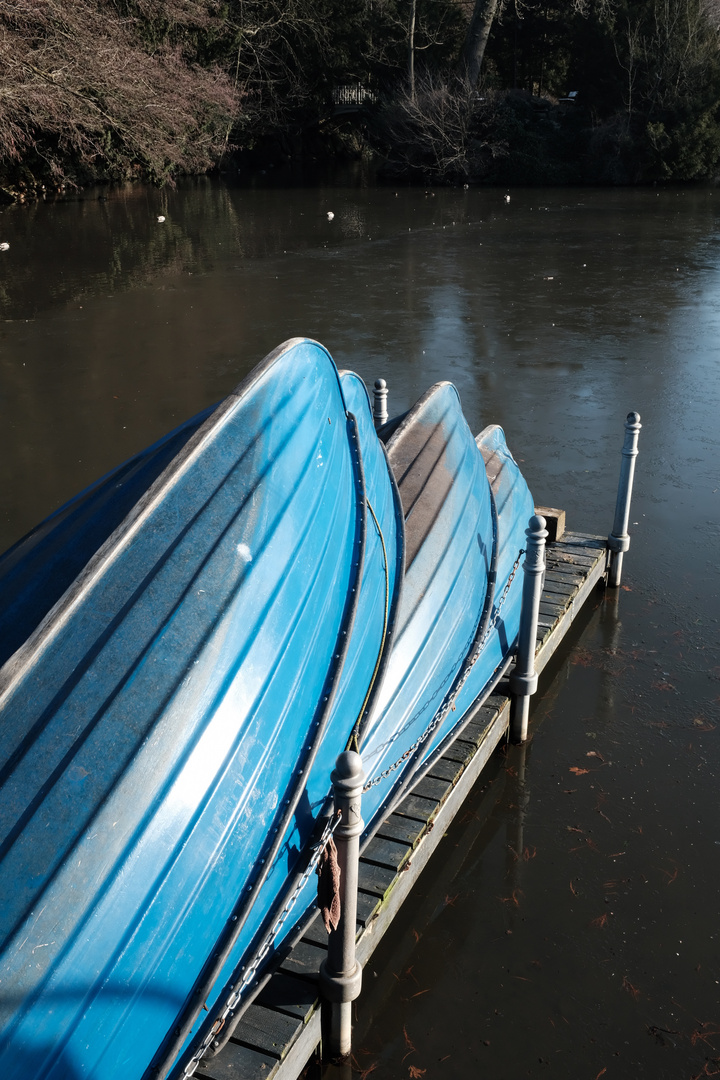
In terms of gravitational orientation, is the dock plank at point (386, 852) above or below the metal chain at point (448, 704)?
below

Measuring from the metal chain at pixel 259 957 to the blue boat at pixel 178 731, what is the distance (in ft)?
0.17

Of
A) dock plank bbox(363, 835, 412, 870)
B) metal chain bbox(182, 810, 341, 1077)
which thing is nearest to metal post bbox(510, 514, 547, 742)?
dock plank bbox(363, 835, 412, 870)

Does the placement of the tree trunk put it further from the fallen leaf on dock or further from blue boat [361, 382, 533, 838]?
the fallen leaf on dock

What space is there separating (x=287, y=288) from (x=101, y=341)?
4107mm

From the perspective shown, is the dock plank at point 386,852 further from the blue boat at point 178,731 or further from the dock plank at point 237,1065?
the dock plank at point 237,1065

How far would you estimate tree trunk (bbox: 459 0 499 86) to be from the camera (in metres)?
32.6

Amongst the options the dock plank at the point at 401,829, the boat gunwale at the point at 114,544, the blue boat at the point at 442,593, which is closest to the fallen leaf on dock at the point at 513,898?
the dock plank at the point at 401,829

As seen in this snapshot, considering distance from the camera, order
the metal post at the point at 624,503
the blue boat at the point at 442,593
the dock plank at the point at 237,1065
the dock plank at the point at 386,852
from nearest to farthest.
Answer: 1. the dock plank at the point at 237,1065
2. the dock plank at the point at 386,852
3. the blue boat at the point at 442,593
4. the metal post at the point at 624,503

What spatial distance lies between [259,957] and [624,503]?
421cm

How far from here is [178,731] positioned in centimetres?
292

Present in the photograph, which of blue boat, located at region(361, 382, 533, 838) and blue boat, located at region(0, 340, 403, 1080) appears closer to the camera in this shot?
blue boat, located at region(0, 340, 403, 1080)

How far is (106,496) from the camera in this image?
4.10 meters

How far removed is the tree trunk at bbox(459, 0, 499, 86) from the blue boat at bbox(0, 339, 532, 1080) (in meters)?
32.8

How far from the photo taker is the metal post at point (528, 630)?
15.1ft
